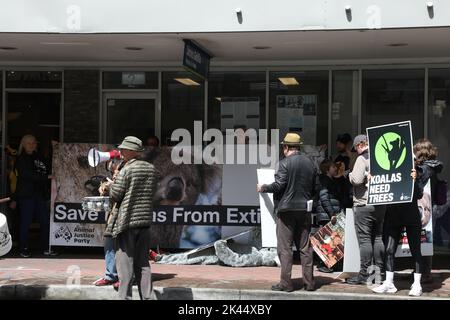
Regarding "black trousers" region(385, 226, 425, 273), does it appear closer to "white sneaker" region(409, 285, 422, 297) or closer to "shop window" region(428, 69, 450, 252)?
"white sneaker" region(409, 285, 422, 297)

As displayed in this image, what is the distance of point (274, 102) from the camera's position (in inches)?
456

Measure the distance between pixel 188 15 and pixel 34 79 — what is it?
175 inches

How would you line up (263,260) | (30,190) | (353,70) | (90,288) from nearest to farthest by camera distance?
(90,288)
(263,260)
(30,190)
(353,70)

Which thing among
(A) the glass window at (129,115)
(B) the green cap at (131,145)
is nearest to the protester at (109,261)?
(B) the green cap at (131,145)

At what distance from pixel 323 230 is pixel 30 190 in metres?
4.86

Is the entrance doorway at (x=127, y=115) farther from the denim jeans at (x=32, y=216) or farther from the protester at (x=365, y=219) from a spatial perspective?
the protester at (x=365, y=219)

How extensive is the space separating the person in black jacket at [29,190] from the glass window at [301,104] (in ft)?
13.6

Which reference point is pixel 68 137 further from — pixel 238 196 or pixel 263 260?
pixel 263 260

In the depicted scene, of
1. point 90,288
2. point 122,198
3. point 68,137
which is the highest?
point 68,137

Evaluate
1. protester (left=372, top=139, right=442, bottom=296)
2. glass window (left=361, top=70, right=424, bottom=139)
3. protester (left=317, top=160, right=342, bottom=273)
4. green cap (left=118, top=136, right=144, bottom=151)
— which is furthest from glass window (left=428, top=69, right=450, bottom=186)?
green cap (left=118, top=136, right=144, bottom=151)

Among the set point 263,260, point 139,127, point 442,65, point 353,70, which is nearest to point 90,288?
point 263,260

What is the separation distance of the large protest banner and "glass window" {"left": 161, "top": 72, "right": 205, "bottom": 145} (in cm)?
458

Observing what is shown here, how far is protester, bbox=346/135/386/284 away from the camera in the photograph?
8.01 metres

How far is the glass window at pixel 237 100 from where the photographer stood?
11.6m
